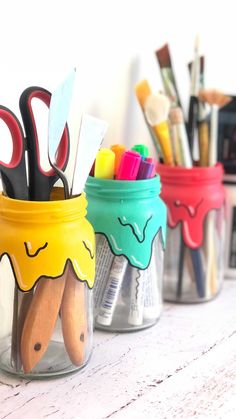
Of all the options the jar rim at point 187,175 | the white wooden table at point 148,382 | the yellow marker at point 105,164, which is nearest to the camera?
the white wooden table at point 148,382

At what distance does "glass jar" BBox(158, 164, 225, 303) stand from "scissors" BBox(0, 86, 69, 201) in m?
0.21

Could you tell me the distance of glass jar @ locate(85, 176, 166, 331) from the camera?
666 mm

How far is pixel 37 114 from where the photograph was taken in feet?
2.23

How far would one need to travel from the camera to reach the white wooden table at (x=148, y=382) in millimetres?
549

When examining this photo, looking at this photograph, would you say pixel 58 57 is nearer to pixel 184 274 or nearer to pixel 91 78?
pixel 91 78

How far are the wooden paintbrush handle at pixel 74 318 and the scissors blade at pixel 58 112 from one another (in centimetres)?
10

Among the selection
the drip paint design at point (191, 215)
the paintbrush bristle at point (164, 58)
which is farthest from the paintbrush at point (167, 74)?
the drip paint design at point (191, 215)

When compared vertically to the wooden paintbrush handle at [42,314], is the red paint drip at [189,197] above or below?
above

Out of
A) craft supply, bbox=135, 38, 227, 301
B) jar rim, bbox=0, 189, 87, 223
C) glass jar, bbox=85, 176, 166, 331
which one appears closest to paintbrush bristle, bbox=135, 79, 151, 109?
craft supply, bbox=135, 38, 227, 301

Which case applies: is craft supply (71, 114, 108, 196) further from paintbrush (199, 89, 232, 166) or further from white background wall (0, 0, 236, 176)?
paintbrush (199, 89, 232, 166)

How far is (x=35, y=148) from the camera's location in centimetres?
57

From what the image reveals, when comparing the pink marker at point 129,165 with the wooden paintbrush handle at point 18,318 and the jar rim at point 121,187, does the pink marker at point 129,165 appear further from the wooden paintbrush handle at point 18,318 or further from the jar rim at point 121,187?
the wooden paintbrush handle at point 18,318

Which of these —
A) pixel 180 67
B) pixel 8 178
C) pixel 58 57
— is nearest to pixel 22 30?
pixel 58 57

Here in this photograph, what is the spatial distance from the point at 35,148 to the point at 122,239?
143mm
